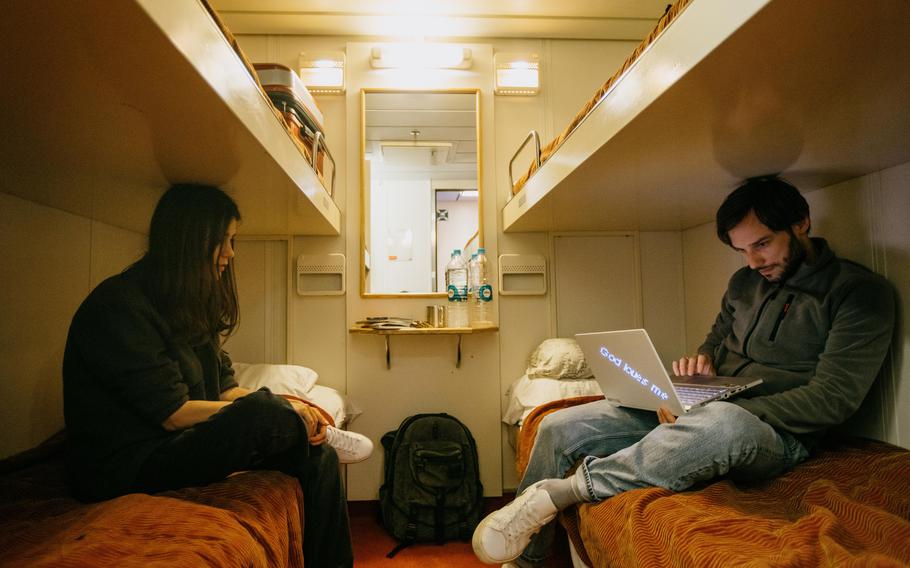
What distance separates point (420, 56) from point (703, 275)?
5.37 feet

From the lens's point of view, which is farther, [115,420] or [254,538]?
[115,420]

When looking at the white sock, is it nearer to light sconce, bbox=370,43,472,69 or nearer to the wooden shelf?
the wooden shelf

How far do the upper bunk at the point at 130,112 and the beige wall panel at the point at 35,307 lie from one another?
7 cm

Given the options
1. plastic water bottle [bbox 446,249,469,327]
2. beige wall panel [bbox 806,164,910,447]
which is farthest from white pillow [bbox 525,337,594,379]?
beige wall panel [bbox 806,164,910,447]

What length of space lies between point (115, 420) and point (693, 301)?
215 centimetres

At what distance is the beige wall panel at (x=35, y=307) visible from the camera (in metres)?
1.21

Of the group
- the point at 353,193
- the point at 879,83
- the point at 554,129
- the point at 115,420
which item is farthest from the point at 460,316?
the point at 879,83

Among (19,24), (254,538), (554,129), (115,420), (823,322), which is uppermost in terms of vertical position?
(554,129)

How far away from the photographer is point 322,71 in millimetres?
2025

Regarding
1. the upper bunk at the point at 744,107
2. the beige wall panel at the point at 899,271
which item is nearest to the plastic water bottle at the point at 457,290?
the upper bunk at the point at 744,107

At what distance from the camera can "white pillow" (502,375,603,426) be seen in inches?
66.5

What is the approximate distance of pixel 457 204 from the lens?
2078 mm

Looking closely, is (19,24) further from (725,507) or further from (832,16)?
(725,507)

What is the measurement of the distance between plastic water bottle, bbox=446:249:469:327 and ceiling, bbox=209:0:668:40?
1.04 meters
